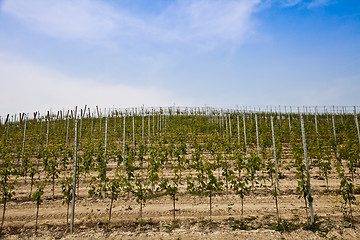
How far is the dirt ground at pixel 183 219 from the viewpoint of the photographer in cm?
468

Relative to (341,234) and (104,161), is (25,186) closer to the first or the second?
(104,161)

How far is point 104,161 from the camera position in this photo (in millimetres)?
6715

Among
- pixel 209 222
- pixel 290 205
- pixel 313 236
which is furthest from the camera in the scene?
pixel 290 205

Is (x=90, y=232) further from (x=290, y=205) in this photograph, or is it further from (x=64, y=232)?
A: (x=290, y=205)

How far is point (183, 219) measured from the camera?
5.45m

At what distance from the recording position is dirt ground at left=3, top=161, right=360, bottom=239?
15.3 feet

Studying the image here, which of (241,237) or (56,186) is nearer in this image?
(241,237)

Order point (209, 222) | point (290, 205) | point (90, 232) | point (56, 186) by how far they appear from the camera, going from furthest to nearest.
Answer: point (56, 186) < point (290, 205) < point (209, 222) < point (90, 232)

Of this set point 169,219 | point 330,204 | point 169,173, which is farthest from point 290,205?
point 169,173

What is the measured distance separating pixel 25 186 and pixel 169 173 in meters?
6.38

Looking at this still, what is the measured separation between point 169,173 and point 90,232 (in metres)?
5.38

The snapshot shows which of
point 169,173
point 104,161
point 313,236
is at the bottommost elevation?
point 313,236

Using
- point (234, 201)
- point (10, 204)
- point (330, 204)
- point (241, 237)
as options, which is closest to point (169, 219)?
point (241, 237)

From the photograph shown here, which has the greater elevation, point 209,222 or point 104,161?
point 104,161
